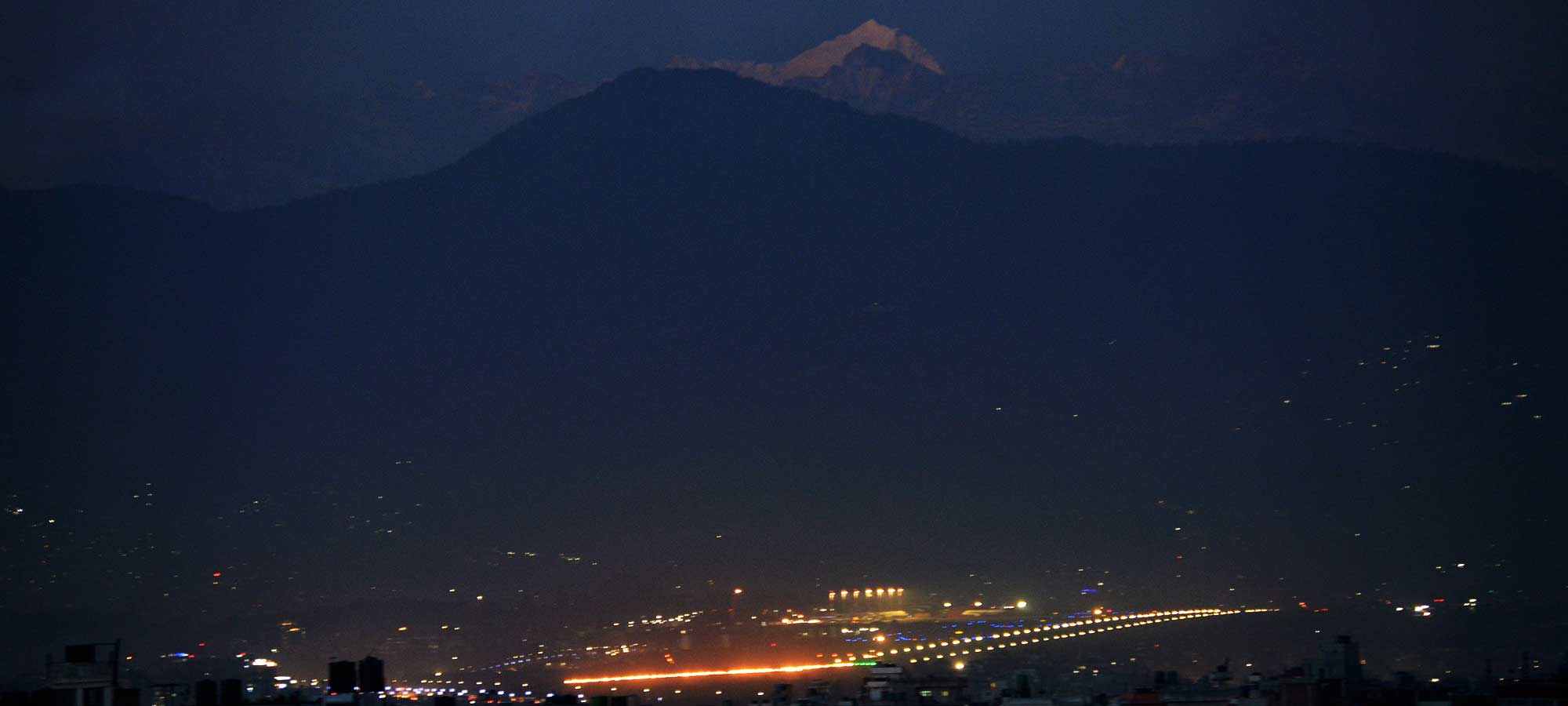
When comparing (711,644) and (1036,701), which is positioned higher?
(711,644)

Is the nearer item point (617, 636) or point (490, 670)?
point (490, 670)

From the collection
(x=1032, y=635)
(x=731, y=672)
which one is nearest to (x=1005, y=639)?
(x=1032, y=635)

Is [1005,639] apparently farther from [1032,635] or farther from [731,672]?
[731,672]

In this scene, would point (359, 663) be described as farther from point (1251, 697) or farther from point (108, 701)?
point (1251, 697)

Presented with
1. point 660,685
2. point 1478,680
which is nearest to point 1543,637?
point 1478,680

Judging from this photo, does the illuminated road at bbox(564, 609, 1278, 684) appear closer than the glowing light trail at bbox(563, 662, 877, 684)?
Yes

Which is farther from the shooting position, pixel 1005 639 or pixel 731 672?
pixel 731 672

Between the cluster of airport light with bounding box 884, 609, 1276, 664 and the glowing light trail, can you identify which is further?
the glowing light trail

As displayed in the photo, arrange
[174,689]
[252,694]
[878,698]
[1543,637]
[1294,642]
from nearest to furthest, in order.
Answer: [174,689]
[878,698]
[252,694]
[1543,637]
[1294,642]
